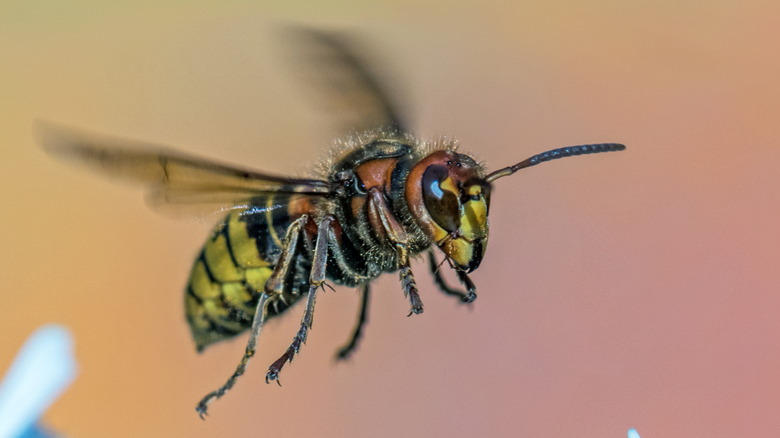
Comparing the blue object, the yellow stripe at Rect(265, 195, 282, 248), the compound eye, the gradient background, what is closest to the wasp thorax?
the compound eye

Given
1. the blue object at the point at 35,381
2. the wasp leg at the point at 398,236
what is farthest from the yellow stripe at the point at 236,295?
the blue object at the point at 35,381

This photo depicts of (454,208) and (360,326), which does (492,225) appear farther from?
(454,208)

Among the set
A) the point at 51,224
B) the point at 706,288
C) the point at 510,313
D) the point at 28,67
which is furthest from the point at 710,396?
the point at 28,67

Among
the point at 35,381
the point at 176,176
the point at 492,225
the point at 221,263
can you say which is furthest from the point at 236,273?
the point at 492,225

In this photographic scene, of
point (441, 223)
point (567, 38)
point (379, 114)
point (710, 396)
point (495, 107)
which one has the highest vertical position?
point (567, 38)

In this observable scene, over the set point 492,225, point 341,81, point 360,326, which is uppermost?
point 341,81

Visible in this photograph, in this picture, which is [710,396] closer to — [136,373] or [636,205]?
[636,205]

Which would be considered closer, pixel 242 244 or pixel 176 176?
pixel 176 176
